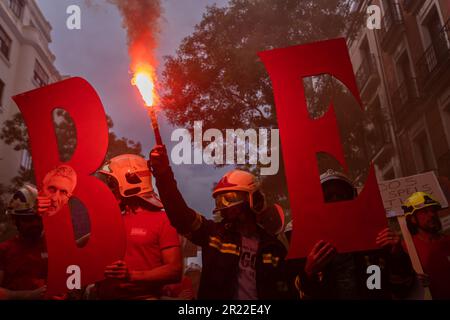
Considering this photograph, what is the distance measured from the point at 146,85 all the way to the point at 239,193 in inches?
55.6

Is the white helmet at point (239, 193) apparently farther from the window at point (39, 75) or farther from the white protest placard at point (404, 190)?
the window at point (39, 75)

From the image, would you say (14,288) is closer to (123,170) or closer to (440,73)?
(123,170)

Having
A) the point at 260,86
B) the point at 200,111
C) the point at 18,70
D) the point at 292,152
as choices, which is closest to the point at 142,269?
the point at 292,152

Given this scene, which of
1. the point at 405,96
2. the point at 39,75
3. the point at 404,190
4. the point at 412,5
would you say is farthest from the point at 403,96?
the point at 39,75

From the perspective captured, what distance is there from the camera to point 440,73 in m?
6.51

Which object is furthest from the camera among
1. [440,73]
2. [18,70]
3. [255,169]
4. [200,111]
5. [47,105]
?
[18,70]

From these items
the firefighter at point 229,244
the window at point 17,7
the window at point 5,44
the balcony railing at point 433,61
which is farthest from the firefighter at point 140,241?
the window at point 5,44

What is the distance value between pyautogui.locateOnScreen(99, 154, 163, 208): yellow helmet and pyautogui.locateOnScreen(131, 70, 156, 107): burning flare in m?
0.73

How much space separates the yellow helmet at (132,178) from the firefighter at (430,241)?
2777 millimetres

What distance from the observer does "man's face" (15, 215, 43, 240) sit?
4688mm

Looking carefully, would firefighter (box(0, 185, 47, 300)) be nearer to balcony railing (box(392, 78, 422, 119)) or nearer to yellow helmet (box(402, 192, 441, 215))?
yellow helmet (box(402, 192, 441, 215))

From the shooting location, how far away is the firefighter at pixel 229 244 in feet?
11.8
